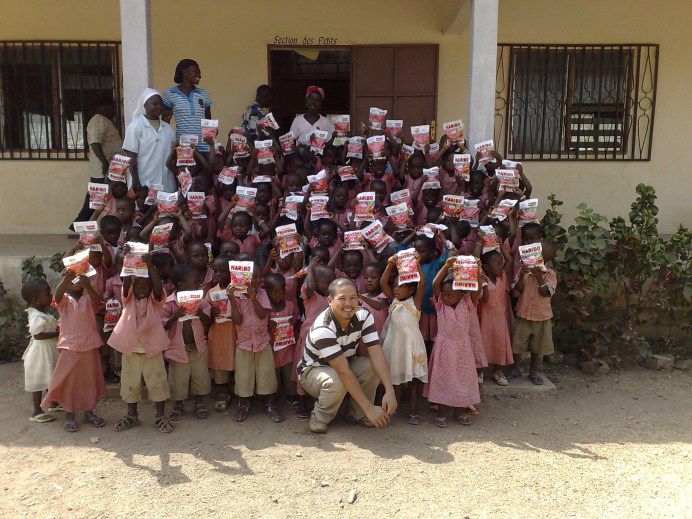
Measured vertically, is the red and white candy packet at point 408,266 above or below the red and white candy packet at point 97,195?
below

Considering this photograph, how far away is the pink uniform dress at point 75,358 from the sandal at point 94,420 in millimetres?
68

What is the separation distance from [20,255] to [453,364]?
431 cm

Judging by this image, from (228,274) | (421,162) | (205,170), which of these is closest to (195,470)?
(228,274)

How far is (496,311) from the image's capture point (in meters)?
4.58

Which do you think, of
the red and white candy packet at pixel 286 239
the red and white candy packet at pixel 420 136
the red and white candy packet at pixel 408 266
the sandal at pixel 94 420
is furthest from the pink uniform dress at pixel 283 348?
the red and white candy packet at pixel 420 136

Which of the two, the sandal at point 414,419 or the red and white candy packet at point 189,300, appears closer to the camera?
the red and white candy packet at point 189,300

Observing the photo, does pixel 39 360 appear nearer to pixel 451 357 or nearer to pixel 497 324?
pixel 451 357

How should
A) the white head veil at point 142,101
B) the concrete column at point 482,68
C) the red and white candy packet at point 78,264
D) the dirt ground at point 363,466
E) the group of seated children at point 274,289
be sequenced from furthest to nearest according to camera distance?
1. the concrete column at point 482,68
2. the white head veil at point 142,101
3. the group of seated children at point 274,289
4. the red and white candy packet at point 78,264
5. the dirt ground at point 363,466

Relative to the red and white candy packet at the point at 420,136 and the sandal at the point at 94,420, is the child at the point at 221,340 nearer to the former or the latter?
the sandal at the point at 94,420

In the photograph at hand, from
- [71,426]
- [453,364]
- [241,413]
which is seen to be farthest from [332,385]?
[71,426]

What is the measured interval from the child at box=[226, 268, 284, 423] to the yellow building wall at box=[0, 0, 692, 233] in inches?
151

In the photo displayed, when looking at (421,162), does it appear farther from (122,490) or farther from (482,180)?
(122,490)

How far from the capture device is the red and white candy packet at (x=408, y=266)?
4.00 meters

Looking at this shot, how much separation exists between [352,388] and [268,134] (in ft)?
9.77
